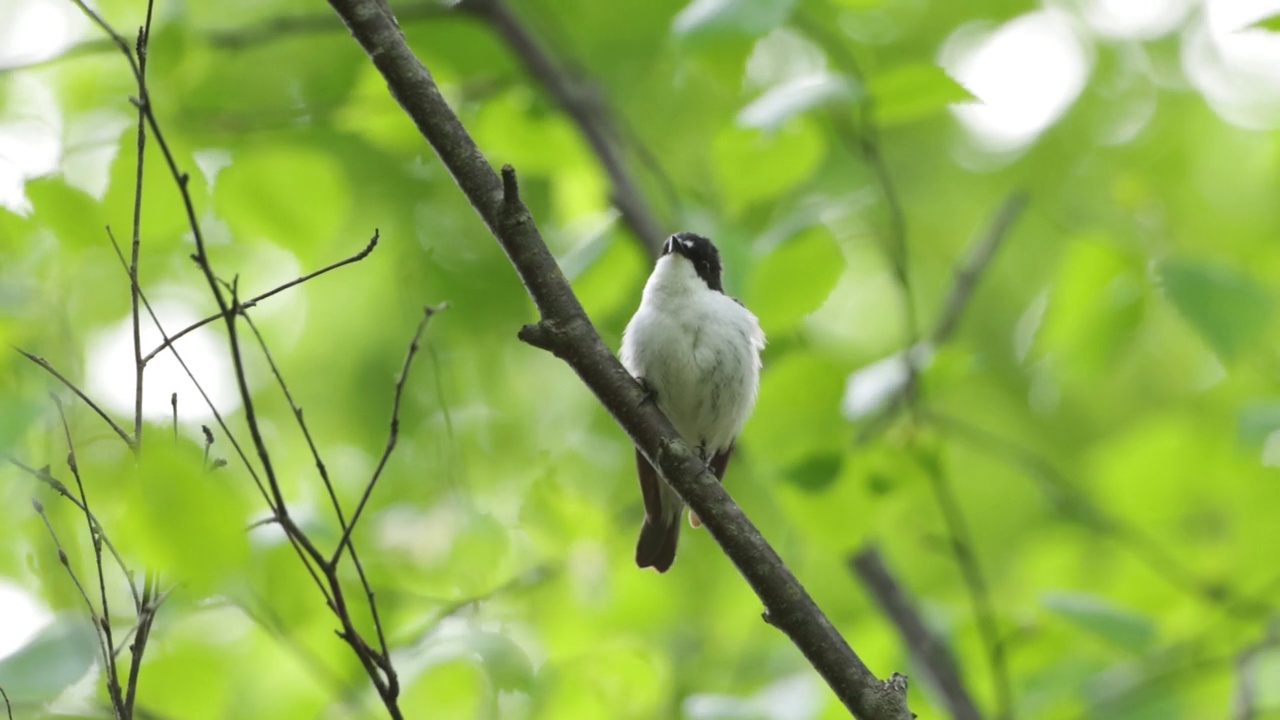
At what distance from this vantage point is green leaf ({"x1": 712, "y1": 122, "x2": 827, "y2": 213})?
13.1 ft

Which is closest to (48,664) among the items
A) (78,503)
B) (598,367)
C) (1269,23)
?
(78,503)

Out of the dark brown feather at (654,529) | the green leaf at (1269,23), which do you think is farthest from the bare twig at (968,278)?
the green leaf at (1269,23)

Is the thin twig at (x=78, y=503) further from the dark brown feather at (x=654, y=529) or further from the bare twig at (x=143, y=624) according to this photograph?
the dark brown feather at (x=654, y=529)

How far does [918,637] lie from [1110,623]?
147cm

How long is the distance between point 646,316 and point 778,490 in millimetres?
1454

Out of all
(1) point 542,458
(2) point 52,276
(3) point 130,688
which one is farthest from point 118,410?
(3) point 130,688

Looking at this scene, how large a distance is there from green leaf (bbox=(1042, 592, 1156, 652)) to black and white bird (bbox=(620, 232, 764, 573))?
6.01 ft

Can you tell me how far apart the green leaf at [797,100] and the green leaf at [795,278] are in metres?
0.45

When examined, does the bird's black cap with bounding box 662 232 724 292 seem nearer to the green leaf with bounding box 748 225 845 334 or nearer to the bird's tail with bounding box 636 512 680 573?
the bird's tail with bounding box 636 512 680 573

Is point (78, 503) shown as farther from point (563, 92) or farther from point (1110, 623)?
point (563, 92)

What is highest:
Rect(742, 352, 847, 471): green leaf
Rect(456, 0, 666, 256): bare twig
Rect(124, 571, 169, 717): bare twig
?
Rect(456, 0, 666, 256): bare twig

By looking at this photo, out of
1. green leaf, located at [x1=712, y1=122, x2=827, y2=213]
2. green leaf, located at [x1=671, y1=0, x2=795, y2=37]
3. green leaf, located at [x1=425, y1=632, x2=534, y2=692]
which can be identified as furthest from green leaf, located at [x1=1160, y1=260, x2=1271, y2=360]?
green leaf, located at [x1=425, y1=632, x2=534, y2=692]

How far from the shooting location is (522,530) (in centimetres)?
541

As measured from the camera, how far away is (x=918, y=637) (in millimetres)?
5312
